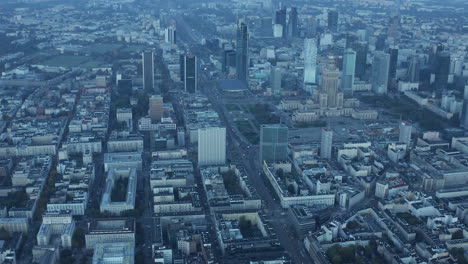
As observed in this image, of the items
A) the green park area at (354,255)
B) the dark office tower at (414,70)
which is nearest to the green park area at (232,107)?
the dark office tower at (414,70)

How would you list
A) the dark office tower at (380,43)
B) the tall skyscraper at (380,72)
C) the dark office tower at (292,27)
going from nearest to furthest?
the tall skyscraper at (380,72), the dark office tower at (380,43), the dark office tower at (292,27)

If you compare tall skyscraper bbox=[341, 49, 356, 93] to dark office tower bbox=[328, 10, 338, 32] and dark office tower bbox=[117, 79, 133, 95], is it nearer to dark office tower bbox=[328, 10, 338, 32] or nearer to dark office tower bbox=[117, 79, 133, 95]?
dark office tower bbox=[117, 79, 133, 95]

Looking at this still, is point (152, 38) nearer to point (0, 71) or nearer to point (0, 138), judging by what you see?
point (0, 71)

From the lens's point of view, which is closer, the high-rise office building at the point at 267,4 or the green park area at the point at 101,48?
the green park area at the point at 101,48

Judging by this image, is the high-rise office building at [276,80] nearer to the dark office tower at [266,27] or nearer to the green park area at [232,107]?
the green park area at [232,107]

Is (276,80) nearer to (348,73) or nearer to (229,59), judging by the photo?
(348,73)

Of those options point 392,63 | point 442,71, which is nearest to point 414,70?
point 392,63
